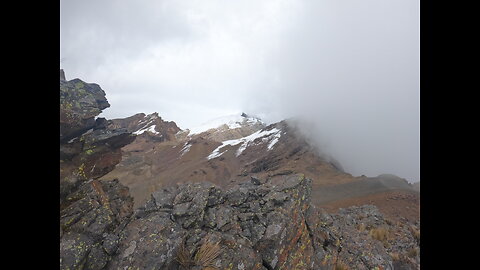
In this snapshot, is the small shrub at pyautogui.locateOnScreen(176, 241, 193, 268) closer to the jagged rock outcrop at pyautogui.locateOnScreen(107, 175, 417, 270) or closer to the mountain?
the jagged rock outcrop at pyautogui.locateOnScreen(107, 175, 417, 270)

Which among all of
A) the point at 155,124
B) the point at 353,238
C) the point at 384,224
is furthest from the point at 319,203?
the point at 155,124

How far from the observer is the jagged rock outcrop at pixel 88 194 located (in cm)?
736

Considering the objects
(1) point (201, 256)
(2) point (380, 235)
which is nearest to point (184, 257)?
(1) point (201, 256)

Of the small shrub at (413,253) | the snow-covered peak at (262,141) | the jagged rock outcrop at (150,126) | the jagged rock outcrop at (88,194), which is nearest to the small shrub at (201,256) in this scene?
the jagged rock outcrop at (88,194)

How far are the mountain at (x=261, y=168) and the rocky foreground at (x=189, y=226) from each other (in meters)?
34.3

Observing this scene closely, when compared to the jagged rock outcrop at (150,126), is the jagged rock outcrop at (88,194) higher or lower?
lower

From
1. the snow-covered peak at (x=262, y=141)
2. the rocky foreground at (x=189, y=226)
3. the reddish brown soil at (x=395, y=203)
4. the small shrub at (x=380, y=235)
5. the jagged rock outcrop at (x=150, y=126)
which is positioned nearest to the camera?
the rocky foreground at (x=189, y=226)

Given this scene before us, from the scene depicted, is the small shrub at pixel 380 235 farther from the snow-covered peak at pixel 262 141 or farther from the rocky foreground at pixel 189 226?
the snow-covered peak at pixel 262 141

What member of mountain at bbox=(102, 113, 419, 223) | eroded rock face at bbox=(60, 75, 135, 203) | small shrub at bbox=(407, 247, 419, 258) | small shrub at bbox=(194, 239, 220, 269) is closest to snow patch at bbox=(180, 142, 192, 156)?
mountain at bbox=(102, 113, 419, 223)

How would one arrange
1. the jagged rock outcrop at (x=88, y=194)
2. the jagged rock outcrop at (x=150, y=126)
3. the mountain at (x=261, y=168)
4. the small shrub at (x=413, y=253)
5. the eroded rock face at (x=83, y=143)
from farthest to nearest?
the jagged rock outcrop at (x=150, y=126) → the mountain at (x=261, y=168) → the small shrub at (x=413, y=253) → the eroded rock face at (x=83, y=143) → the jagged rock outcrop at (x=88, y=194)

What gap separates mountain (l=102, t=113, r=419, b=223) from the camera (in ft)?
162

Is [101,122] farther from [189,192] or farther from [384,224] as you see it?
[384,224]

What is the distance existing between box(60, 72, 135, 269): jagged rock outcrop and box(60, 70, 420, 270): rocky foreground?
3cm
